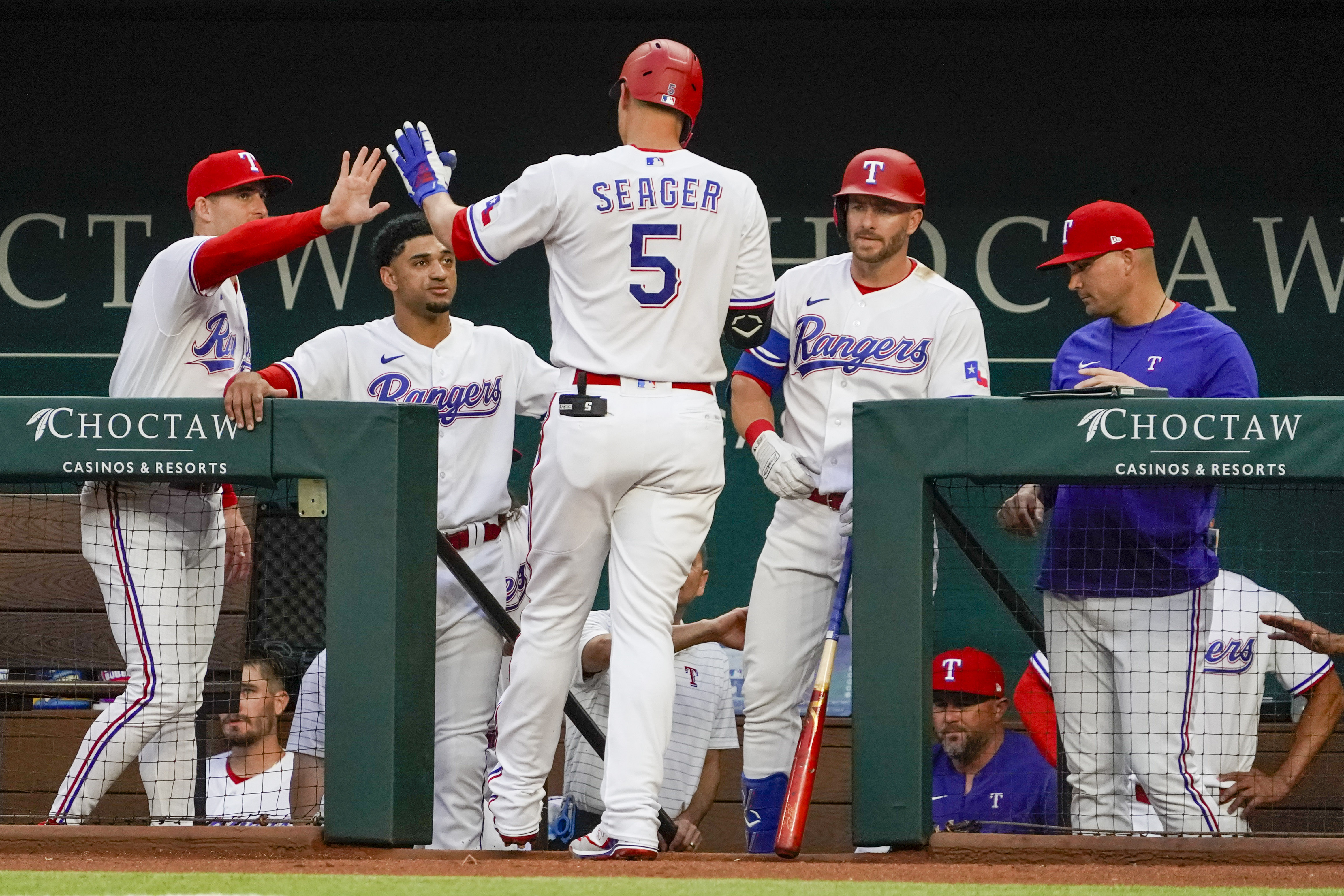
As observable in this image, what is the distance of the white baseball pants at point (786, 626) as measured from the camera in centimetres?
355

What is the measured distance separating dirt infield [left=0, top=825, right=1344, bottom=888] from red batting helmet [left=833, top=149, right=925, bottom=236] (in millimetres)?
1377

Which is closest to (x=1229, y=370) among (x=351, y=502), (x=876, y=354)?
(x=876, y=354)

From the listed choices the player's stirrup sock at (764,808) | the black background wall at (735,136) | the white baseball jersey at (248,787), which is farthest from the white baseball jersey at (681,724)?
the black background wall at (735,136)

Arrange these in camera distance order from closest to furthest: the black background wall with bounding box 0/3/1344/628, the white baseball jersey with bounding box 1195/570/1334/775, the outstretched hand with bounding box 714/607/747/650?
the white baseball jersey with bounding box 1195/570/1334/775 < the outstretched hand with bounding box 714/607/747/650 < the black background wall with bounding box 0/3/1344/628

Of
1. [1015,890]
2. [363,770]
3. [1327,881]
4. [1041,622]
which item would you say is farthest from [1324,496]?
[363,770]

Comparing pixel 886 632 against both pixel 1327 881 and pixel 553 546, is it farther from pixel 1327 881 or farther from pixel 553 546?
pixel 1327 881

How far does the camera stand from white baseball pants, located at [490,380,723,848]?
3.06m

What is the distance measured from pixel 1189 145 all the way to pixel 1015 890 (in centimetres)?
328

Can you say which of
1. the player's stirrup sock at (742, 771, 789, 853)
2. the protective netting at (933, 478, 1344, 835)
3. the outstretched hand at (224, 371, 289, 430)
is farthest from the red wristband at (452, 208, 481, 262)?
the player's stirrup sock at (742, 771, 789, 853)

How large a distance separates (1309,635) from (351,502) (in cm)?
196

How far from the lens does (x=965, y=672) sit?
13.0 ft

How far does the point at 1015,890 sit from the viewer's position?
2.66 metres

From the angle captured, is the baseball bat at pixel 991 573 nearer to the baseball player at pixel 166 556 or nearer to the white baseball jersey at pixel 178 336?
the baseball player at pixel 166 556

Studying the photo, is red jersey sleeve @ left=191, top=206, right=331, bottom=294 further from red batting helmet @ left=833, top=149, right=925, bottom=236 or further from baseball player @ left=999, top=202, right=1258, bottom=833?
baseball player @ left=999, top=202, right=1258, bottom=833
